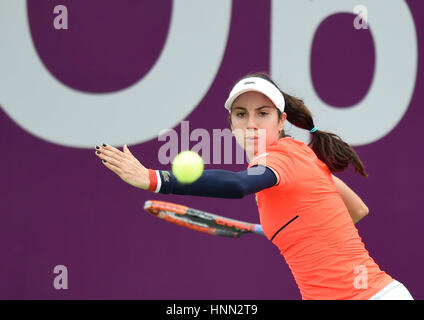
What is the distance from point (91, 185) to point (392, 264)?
224cm

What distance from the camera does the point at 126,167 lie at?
1.61m

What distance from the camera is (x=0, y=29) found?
148 inches

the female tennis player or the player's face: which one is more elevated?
the player's face

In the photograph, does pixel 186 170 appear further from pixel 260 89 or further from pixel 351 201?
pixel 351 201

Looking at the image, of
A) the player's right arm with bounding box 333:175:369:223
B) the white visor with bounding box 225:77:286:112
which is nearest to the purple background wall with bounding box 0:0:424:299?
the player's right arm with bounding box 333:175:369:223

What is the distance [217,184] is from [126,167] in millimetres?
287

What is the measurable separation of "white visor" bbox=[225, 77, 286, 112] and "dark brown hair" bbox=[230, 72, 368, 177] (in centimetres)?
5

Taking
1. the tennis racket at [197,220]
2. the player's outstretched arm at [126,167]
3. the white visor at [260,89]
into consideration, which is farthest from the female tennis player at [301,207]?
the tennis racket at [197,220]

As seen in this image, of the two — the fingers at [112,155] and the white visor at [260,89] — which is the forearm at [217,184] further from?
the white visor at [260,89]

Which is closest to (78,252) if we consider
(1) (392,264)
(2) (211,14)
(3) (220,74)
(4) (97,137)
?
(4) (97,137)

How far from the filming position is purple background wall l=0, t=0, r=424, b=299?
150 inches

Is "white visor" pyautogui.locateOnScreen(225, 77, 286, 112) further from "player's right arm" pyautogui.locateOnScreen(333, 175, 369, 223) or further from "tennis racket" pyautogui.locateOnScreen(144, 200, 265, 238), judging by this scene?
"tennis racket" pyautogui.locateOnScreen(144, 200, 265, 238)

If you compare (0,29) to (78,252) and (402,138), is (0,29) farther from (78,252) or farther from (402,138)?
(402,138)

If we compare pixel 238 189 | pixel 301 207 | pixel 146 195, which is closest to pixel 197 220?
pixel 146 195
